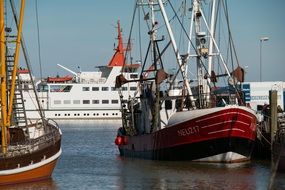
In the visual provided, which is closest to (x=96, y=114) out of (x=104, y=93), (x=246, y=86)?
(x=104, y=93)

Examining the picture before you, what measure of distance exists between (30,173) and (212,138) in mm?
10159

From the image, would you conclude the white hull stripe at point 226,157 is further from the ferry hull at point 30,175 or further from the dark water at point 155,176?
the ferry hull at point 30,175

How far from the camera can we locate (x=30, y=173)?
2980 cm

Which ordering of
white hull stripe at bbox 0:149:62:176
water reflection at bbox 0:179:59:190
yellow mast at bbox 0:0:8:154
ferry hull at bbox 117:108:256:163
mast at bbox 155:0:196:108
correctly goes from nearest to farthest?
water reflection at bbox 0:179:59:190, white hull stripe at bbox 0:149:62:176, yellow mast at bbox 0:0:8:154, ferry hull at bbox 117:108:256:163, mast at bbox 155:0:196:108

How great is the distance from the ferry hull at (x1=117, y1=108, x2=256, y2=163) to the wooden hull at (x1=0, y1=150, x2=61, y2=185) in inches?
296

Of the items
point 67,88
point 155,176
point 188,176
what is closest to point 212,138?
point 188,176

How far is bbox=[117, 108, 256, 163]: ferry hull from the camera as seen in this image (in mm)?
35500

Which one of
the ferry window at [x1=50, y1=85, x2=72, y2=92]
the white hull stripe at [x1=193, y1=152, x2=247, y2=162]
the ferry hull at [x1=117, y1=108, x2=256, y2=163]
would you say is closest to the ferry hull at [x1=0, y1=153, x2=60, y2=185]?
the ferry hull at [x1=117, y1=108, x2=256, y2=163]

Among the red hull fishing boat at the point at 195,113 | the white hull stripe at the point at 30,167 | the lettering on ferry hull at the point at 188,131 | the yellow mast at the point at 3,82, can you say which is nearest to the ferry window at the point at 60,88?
the red hull fishing boat at the point at 195,113

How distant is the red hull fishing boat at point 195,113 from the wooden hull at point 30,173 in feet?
25.2

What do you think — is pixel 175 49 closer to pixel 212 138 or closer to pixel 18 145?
pixel 212 138

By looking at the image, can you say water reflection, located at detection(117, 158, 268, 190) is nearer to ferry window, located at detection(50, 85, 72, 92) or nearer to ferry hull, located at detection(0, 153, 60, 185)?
ferry hull, located at detection(0, 153, 60, 185)

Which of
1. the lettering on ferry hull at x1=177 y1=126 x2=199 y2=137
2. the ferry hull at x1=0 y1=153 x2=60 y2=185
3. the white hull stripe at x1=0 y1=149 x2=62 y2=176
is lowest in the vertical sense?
the ferry hull at x1=0 y1=153 x2=60 y2=185

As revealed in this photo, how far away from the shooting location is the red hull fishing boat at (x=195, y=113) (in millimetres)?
35750
